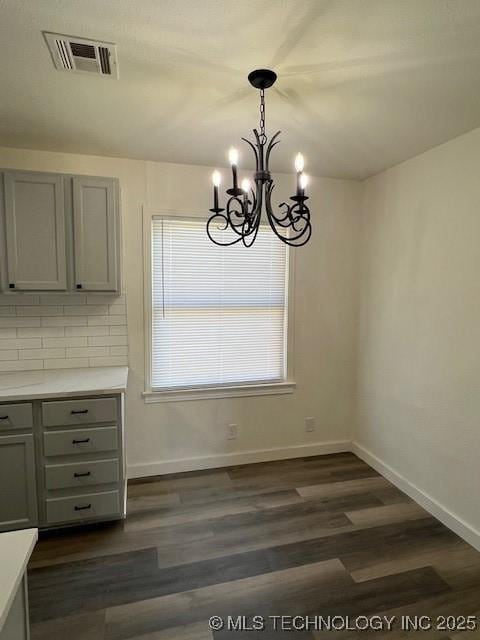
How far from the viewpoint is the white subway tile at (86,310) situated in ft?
9.09

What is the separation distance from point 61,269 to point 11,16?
1446 millimetres

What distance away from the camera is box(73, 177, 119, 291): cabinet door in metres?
2.47

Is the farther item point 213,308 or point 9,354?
point 213,308

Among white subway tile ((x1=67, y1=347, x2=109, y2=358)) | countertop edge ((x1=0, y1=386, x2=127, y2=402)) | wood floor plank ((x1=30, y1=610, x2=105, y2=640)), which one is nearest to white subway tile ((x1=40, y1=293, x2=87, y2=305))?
white subway tile ((x1=67, y1=347, x2=109, y2=358))

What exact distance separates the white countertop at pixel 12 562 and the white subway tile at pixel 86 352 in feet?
6.26

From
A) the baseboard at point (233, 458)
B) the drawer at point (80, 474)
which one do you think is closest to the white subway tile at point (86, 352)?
the drawer at point (80, 474)

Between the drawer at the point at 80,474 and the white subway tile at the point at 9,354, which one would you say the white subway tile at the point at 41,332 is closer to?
the white subway tile at the point at 9,354

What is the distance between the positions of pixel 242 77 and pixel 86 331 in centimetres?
207

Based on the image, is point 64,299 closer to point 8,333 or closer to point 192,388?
point 8,333

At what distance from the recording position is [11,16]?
132cm

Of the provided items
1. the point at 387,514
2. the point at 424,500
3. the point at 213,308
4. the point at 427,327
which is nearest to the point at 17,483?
the point at 213,308

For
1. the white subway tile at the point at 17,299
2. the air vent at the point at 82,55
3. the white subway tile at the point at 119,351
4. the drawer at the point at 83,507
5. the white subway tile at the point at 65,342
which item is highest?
the air vent at the point at 82,55

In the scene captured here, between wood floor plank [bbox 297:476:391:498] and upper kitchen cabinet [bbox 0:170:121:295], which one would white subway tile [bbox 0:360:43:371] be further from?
wood floor plank [bbox 297:476:391:498]

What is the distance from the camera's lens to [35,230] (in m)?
2.41
